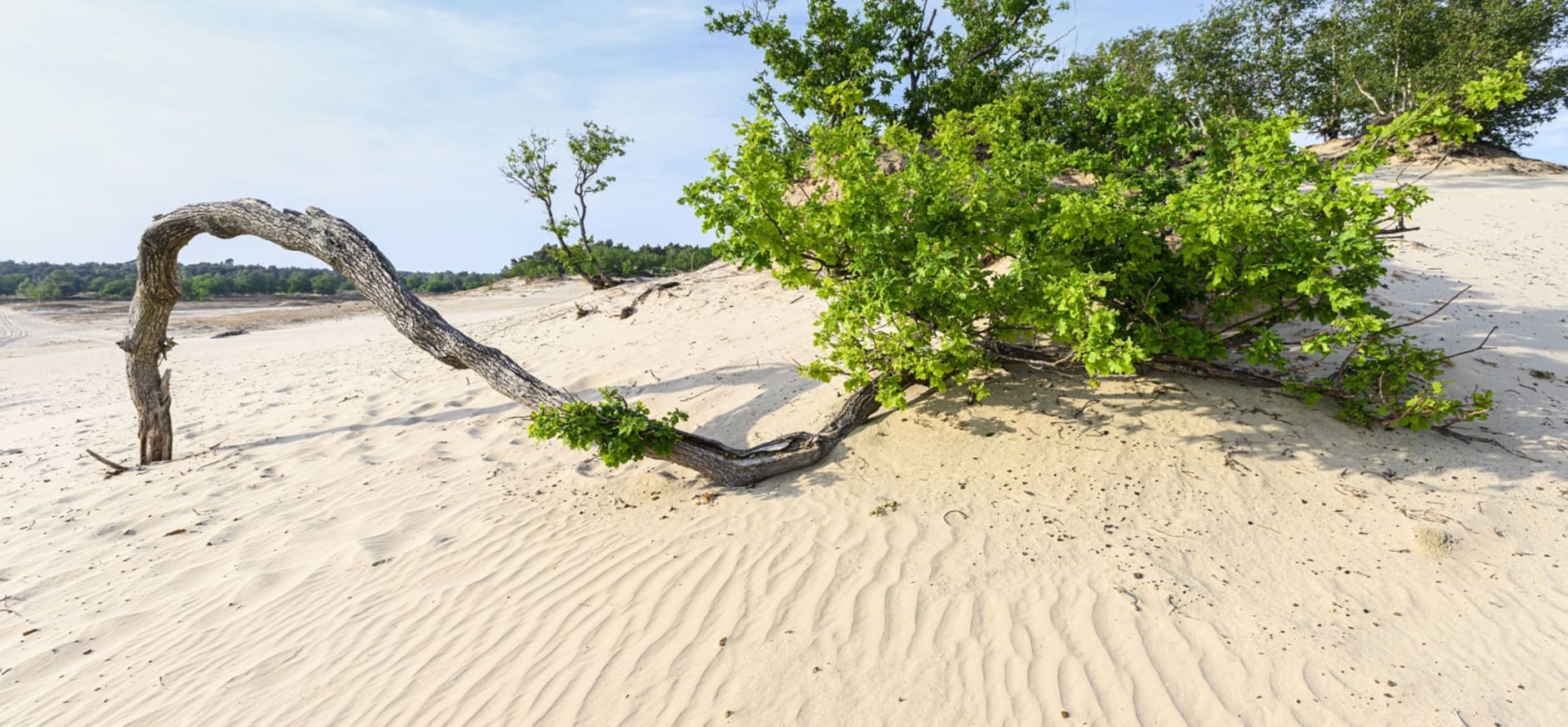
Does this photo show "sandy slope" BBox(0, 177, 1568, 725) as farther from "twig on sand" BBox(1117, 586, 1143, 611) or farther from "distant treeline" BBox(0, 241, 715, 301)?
"distant treeline" BBox(0, 241, 715, 301)

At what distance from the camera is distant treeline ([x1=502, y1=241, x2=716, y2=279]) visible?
2958 centimetres

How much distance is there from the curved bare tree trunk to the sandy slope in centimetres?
23

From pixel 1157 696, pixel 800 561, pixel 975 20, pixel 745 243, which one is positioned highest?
pixel 975 20

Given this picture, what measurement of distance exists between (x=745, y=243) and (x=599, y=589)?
273cm

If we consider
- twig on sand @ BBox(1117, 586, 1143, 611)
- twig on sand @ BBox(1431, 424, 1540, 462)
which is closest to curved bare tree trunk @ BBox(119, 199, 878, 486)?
twig on sand @ BBox(1117, 586, 1143, 611)

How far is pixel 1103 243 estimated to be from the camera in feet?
17.1

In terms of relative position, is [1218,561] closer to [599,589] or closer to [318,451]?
[599,589]

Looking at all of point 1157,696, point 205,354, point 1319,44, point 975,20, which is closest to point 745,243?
point 1157,696

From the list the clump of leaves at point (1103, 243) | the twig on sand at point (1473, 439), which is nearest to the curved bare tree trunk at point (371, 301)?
the clump of leaves at point (1103, 243)

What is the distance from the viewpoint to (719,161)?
5180 mm

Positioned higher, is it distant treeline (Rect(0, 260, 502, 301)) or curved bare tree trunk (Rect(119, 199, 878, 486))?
distant treeline (Rect(0, 260, 502, 301))

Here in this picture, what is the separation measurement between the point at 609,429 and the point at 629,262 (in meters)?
28.0

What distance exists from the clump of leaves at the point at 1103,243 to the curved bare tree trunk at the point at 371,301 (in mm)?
778

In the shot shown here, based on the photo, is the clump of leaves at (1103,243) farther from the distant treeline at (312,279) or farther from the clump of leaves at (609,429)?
the distant treeline at (312,279)
